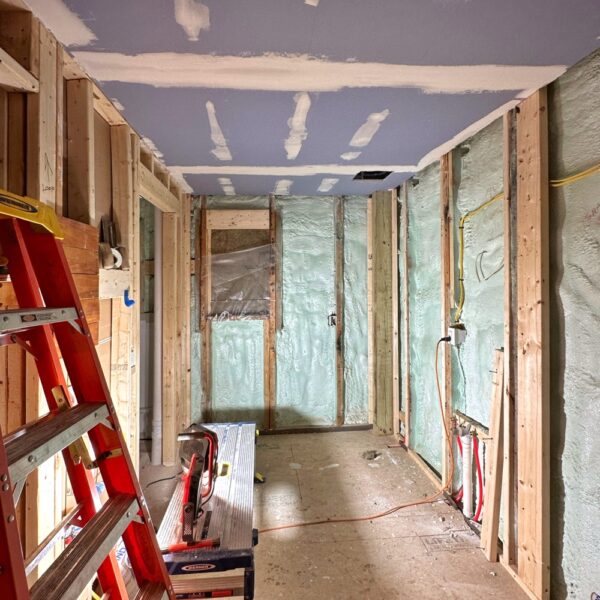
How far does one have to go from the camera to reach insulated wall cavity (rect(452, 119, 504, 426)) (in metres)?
2.11

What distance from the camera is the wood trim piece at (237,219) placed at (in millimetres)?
3715

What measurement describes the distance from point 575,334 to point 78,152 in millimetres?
2313

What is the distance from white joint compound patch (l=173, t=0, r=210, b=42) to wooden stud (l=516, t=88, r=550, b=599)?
58.0 inches

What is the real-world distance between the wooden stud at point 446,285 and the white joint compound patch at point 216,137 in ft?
4.90

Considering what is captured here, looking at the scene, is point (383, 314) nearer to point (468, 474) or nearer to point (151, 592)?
point (468, 474)

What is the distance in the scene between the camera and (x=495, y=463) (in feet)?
6.66

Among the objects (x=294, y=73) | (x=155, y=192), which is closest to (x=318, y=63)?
(x=294, y=73)

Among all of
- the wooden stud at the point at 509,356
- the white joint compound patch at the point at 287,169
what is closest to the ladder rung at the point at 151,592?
the wooden stud at the point at 509,356

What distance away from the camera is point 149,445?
3.54m

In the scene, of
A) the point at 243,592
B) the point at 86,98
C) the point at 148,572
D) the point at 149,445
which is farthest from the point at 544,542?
the point at 149,445

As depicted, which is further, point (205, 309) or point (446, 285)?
point (205, 309)

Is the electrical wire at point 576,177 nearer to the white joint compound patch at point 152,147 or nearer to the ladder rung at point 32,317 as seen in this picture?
the ladder rung at point 32,317

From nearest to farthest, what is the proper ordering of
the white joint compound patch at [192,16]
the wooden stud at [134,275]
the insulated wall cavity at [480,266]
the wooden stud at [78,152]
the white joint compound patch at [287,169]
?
1. the white joint compound patch at [192,16]
2. the wooden stud at [78,152]
3. the insulated wall cavity at [480,266]
4. the wooden stud at [134,275]
5. the white joint compound patch at [287,169]

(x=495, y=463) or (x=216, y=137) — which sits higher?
(x=216, y=137)
